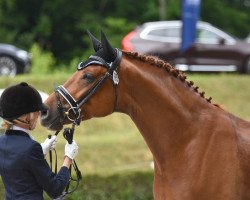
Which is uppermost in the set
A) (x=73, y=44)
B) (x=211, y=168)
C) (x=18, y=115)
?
(x=18, y=115)

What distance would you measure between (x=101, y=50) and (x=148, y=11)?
3422 centimetres

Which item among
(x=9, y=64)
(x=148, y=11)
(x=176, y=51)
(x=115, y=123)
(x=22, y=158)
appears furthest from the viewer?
(x=148, y=11)

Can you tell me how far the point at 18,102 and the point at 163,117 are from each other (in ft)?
3.68

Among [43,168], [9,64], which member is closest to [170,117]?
[43,168]

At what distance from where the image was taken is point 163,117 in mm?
5797

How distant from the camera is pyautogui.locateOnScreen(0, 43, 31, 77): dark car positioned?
23.8 m

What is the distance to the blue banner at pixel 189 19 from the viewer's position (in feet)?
75.4

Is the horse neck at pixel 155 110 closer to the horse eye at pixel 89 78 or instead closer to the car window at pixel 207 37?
the horse eye at pixel 89 78

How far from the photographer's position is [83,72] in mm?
5766

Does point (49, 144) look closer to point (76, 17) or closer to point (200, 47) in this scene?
point (200, 47)

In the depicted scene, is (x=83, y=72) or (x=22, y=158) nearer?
(x=22, y=158)

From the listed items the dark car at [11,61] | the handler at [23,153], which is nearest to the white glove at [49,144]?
the handler at [23,153]

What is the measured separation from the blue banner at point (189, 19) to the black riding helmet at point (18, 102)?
17.9 m

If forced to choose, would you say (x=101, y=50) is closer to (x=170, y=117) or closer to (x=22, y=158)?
(x=170, y=117)
